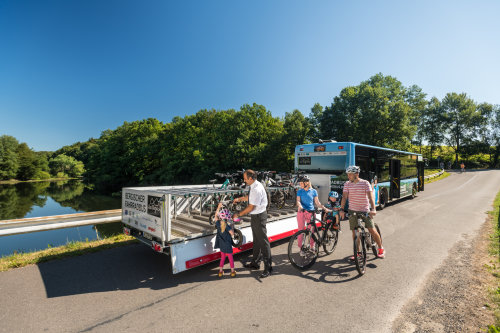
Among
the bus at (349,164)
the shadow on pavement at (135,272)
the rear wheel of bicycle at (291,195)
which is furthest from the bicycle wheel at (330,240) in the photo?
the rear wheel of bicycle at (291,195)

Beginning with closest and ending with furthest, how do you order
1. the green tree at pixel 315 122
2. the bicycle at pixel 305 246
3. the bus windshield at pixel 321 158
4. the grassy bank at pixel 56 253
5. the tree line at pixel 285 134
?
the bicycle at pixel 305 246
the grassy bank at pixel 56 253
the bus windshield at pixel 321 158
the tree line at pixel 285 134
the green tree at pixel 315 122

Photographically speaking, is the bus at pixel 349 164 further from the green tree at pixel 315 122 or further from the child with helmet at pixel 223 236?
the green tree at pixel 315 122

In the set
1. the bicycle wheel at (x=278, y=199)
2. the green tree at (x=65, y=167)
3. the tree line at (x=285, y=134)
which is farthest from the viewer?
the green tree at (x=65, y=167)

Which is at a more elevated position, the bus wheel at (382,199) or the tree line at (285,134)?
the tree line at (285,134)

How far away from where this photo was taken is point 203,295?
12.6 ft

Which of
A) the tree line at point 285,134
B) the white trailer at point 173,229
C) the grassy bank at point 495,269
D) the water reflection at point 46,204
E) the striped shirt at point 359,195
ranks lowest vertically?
the water reflection at point 46,204

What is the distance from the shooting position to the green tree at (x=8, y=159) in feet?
209

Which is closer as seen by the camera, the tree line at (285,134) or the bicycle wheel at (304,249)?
the bicycle wheel at (304,249)

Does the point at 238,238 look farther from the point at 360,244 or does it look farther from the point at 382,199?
the point at 382,199

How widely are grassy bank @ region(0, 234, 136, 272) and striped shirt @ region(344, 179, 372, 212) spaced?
5.89 metres

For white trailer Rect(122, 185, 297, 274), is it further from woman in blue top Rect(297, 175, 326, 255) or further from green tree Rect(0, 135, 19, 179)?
green tree Rect(0, 135, 19, 179)

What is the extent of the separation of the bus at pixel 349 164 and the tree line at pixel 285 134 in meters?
17.6

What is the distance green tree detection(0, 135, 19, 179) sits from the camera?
209 feet

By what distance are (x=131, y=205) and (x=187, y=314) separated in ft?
9.70
